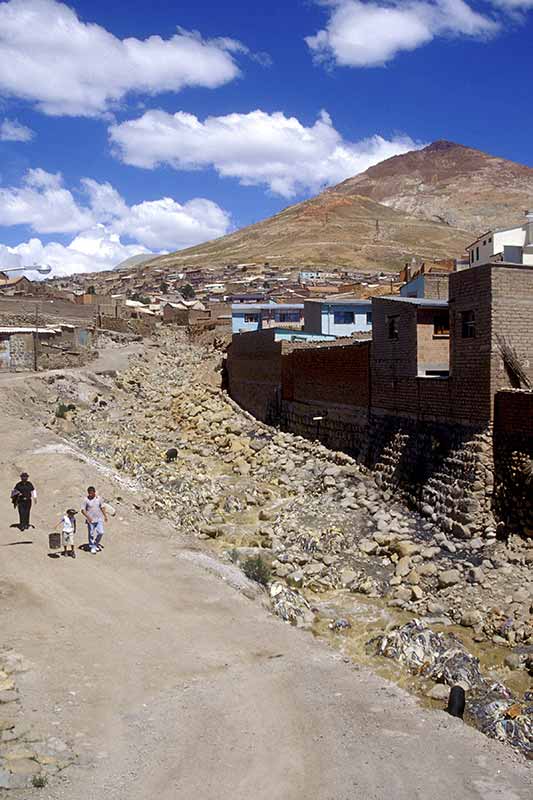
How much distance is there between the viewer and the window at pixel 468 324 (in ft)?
55.0

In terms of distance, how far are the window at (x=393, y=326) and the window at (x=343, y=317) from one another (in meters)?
14.1

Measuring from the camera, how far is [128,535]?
577 inches

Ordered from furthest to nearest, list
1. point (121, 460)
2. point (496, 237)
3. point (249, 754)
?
point (496, 237), point (121, 460), point (249, 754)

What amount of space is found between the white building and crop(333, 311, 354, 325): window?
583 cm

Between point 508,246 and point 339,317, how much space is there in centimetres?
794

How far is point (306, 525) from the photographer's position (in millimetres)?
17719

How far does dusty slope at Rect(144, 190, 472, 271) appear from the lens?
116250 mm

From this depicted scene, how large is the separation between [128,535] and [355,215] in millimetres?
145900

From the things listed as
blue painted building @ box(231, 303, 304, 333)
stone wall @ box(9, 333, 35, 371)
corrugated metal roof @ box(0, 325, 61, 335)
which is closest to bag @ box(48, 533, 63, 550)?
stone wall @ box(9, 333, 35, 371)

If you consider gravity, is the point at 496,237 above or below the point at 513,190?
below

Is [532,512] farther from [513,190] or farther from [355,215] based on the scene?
[513,190]

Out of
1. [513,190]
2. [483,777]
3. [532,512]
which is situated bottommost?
[483,777]

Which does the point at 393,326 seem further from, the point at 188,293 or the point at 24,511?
the point at 188,293

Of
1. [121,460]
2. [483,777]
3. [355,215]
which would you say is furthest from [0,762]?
[355,215]
